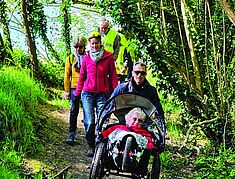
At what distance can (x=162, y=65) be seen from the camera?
7824mm

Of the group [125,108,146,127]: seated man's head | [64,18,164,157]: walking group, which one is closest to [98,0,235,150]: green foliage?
[64,18,164,157]: walking group

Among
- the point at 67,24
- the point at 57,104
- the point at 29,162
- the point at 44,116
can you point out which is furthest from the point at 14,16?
the point at 29,162

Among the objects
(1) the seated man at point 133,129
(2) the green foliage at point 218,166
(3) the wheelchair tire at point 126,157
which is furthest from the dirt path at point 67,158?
(3) the wheelchair tire at point 126,157

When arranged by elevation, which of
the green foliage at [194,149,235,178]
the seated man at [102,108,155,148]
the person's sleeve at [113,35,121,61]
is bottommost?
the green foliage at [194,149,235,178]

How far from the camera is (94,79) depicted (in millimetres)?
6699

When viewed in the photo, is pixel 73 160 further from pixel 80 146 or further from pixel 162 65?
pixel 162 65

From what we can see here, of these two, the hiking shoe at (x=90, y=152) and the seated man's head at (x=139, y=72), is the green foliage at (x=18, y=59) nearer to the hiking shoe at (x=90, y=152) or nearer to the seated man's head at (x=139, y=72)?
the hiking shoe at (x=90, y=152)

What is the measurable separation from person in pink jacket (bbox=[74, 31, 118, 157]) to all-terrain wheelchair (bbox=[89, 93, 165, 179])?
3.43ft

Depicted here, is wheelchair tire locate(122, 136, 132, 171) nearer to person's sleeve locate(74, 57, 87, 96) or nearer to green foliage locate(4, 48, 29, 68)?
person's sleeve locate(74, 57, 87, 96)

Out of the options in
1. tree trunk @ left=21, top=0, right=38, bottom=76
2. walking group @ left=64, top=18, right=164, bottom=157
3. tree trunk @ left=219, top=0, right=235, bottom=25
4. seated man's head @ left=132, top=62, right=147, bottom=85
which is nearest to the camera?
tree trunk @ left=219, top=0, right=235, bottom=25

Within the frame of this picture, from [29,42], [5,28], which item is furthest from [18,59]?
[5,28]

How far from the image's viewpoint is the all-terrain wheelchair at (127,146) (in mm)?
4902

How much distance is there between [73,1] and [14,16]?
2.32 meters

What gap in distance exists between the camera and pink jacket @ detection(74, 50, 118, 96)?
6703mm
